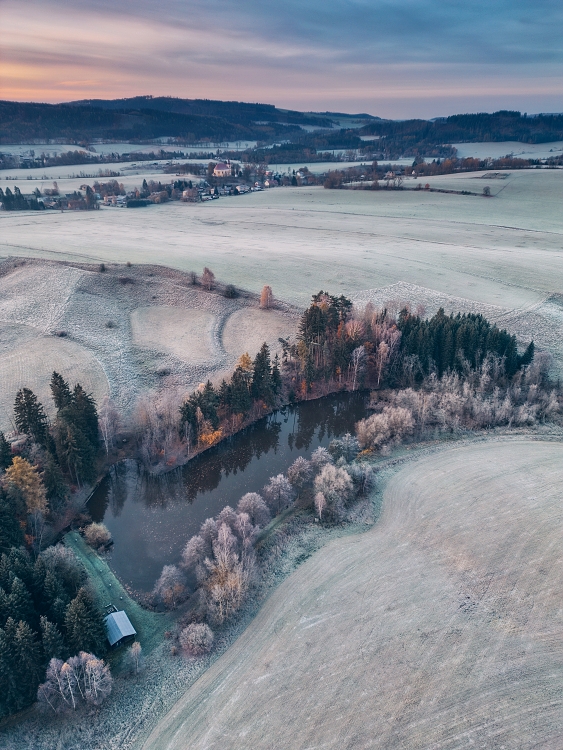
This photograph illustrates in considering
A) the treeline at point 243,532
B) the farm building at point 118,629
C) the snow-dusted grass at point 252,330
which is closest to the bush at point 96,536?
the treeline at point 243,532

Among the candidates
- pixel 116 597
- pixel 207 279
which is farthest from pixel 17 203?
pixel 116 597

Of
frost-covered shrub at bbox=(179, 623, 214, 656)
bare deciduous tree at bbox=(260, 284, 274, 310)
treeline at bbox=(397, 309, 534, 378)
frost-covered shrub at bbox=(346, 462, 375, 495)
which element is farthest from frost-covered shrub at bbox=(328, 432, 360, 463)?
bare deciduous tree at bbox=(260, 284, 274, 310)

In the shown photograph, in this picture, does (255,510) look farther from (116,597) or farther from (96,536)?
(96,536)

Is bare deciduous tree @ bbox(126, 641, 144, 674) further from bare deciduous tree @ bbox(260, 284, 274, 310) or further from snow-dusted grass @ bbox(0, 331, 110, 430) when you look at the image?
bare deciduous tree @ bbox(260, 284, 274, 310)

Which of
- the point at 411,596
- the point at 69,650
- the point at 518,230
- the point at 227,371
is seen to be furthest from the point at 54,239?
the point at 518,230

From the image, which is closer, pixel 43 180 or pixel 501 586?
pixel 501 586

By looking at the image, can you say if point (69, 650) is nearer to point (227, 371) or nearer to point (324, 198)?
point (227, 371)
